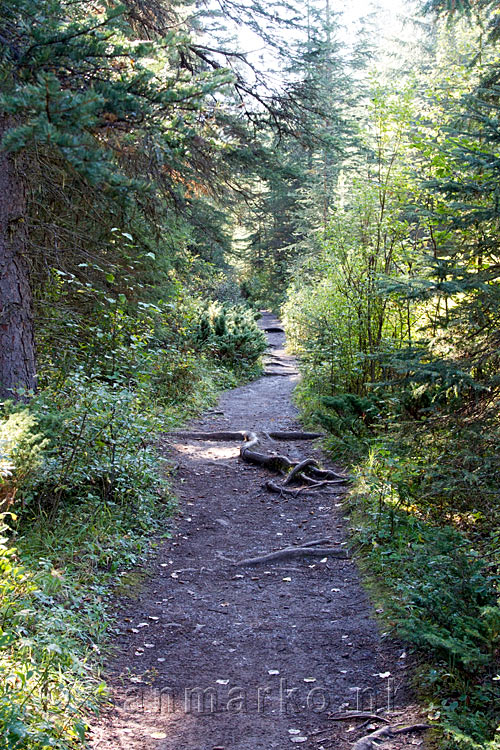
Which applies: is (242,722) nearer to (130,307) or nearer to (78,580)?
(78,580)

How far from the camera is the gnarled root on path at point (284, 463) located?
7780mm

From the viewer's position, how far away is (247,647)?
171 inches

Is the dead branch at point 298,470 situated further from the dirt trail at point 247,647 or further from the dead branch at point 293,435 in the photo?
the dead branch at point 293,435

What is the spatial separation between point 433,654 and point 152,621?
6.89 ft

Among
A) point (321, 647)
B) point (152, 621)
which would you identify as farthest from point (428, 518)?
point (152, 621)

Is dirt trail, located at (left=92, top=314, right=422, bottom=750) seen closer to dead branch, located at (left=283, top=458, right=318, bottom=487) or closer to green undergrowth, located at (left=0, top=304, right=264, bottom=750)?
green undergrowth, located at (left=0, top=304, right=264, bottom=750)

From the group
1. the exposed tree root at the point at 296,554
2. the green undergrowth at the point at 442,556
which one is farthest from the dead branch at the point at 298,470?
the exposed tree root at the point at 296,554

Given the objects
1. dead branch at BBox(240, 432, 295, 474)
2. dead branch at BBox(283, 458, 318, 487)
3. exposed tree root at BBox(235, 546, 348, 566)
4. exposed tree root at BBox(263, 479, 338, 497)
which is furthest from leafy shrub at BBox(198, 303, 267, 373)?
exposed tree root at BBox(235, 546, 348, 566)

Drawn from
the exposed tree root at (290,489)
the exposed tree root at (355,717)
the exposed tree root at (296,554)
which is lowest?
the exposed tree root at (355,717)

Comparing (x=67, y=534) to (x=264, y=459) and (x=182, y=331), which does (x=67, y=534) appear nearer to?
(x=264, y=459)

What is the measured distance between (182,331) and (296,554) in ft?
19.4

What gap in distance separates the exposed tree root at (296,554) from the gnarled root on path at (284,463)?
1754 millimetres

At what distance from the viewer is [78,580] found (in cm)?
454

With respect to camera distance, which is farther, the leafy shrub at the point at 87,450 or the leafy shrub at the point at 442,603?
the leafy shrub at the point at 87,450
